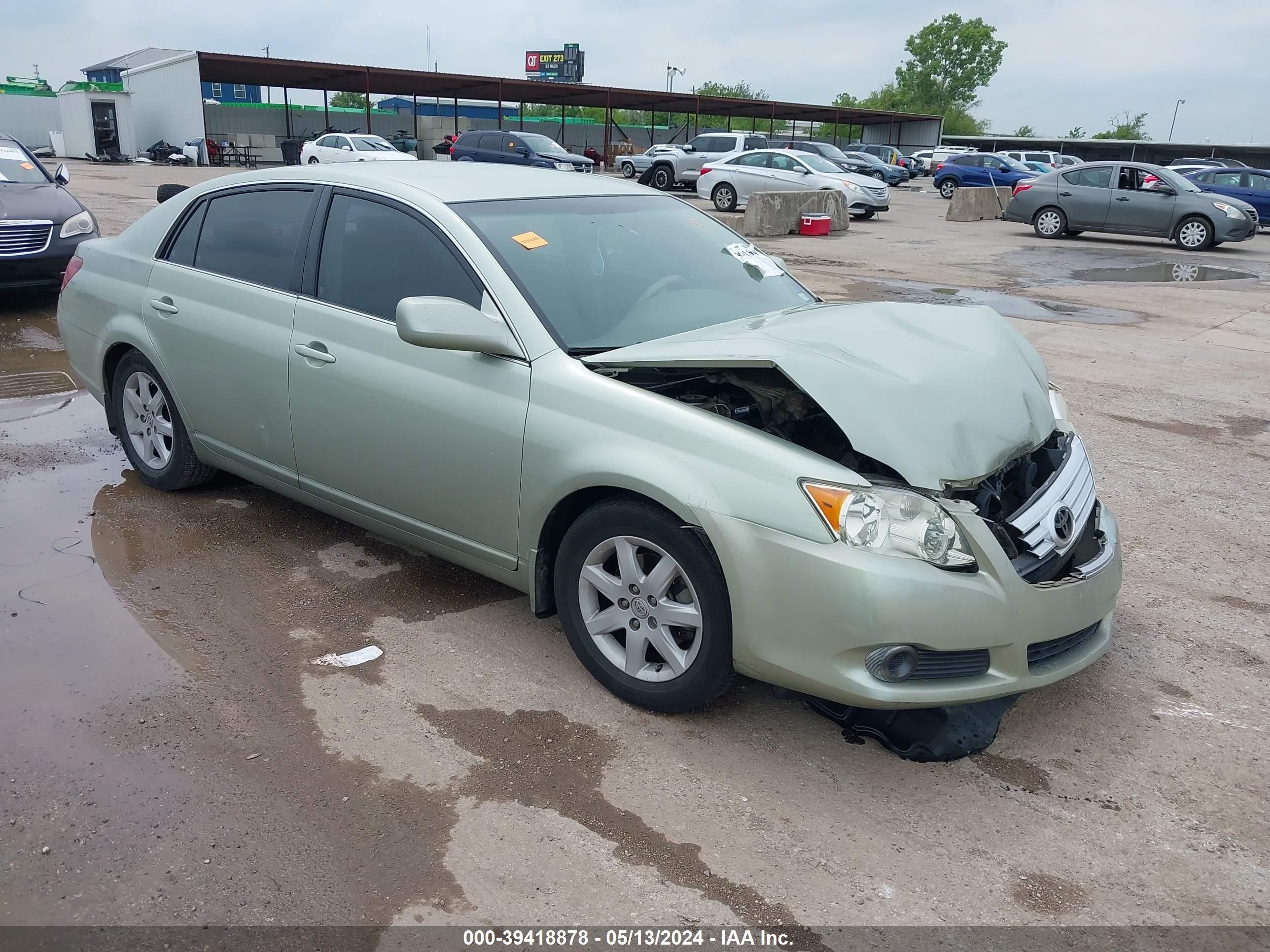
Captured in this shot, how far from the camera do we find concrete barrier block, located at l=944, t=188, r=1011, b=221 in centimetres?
2516

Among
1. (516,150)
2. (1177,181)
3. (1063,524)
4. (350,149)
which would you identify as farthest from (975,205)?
(1063,524)

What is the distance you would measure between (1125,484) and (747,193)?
18.8 m

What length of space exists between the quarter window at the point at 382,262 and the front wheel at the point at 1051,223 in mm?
19996

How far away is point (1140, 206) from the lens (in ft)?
64.3

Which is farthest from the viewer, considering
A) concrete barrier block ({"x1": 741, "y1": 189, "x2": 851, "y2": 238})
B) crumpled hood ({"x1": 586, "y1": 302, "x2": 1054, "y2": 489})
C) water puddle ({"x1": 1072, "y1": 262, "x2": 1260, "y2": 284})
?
concrete barrier block ({"x1": 741, "y1": 189, "x2": 851, "y2": 238})

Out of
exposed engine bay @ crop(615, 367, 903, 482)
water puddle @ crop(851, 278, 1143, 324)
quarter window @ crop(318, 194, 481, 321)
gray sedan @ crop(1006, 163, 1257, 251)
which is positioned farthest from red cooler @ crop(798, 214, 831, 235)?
exposed engine bay @ crop(615, 367, 903, 482)

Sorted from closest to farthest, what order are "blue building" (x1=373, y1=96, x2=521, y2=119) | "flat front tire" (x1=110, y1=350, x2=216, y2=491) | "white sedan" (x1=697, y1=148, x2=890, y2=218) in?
"flat front tire" (x1=110, y1=350, x2=216, y2=491) → "white sedan" (x1=697, y1=148, x2=890, y2=218) → "blue building" (x1=373, y1=96, x2=521, y2=119)

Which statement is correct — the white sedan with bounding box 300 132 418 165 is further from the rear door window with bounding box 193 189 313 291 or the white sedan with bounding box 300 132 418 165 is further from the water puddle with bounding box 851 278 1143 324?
the rear door window with bounding box 193 189 313 291

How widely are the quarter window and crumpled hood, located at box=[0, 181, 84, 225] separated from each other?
686cm

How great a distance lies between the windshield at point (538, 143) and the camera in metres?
27.9

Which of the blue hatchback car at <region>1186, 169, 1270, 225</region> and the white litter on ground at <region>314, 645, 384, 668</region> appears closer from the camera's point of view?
the white litter on ground at <region>314, 645, 384, 668</region>

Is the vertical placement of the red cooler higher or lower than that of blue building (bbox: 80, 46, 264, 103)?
lower

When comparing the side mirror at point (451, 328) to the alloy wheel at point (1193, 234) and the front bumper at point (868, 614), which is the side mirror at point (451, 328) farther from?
the alloy wheel at point (1193, 234)

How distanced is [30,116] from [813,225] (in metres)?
39.9
